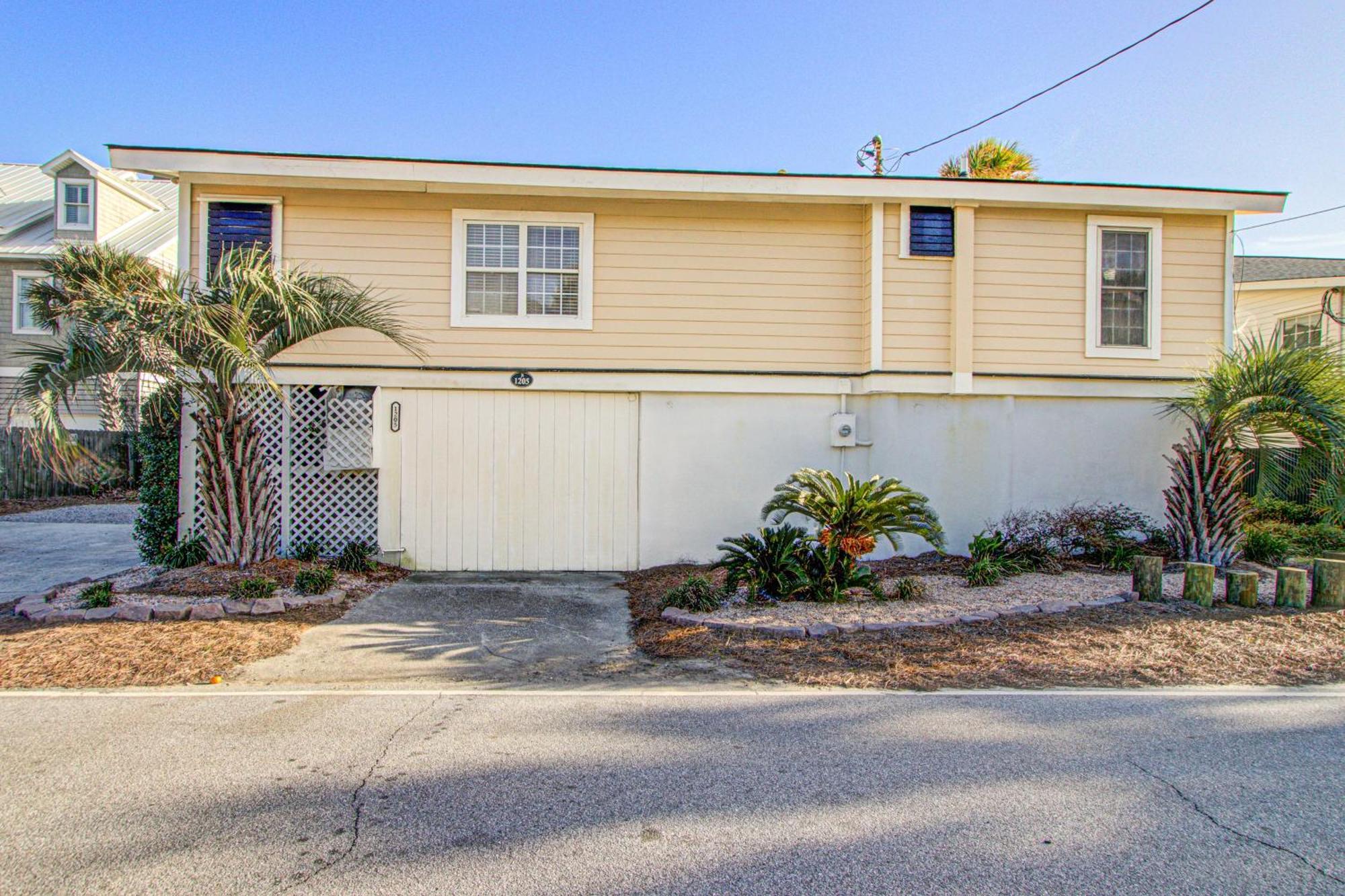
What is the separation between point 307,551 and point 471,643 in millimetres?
3572

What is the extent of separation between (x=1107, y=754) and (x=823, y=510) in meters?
3.59

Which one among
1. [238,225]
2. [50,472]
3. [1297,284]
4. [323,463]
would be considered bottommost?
[50,472]

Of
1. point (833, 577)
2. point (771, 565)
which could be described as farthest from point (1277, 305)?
point (771, 565)

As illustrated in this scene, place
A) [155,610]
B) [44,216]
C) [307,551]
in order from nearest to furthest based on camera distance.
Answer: [155,610] → [307,551] → [44,216]

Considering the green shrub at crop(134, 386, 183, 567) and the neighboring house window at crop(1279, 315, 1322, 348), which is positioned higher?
the neighboring house window at crop(1279, 315, 1322, 348)

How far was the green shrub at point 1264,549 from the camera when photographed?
349 inches

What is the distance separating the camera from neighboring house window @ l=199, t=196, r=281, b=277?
30.7 ft

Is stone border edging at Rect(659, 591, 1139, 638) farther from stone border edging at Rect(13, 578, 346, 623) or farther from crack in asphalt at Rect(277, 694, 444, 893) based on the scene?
stone border edging at Rect(13, 578, 346, 623)

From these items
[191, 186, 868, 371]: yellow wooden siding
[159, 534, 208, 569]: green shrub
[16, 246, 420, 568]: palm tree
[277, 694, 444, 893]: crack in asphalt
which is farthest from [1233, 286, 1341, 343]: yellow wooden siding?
[159, 534, 208, 569]: green shrub

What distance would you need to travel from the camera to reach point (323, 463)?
921 centimetres

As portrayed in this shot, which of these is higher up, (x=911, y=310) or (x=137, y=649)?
(x=911, y=310)

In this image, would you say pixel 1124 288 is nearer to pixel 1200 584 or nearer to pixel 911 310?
pixel 911 310

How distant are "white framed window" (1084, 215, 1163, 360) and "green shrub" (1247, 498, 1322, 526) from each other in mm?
3302

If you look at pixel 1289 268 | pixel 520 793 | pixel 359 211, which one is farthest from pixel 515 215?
pixel 1289 268
